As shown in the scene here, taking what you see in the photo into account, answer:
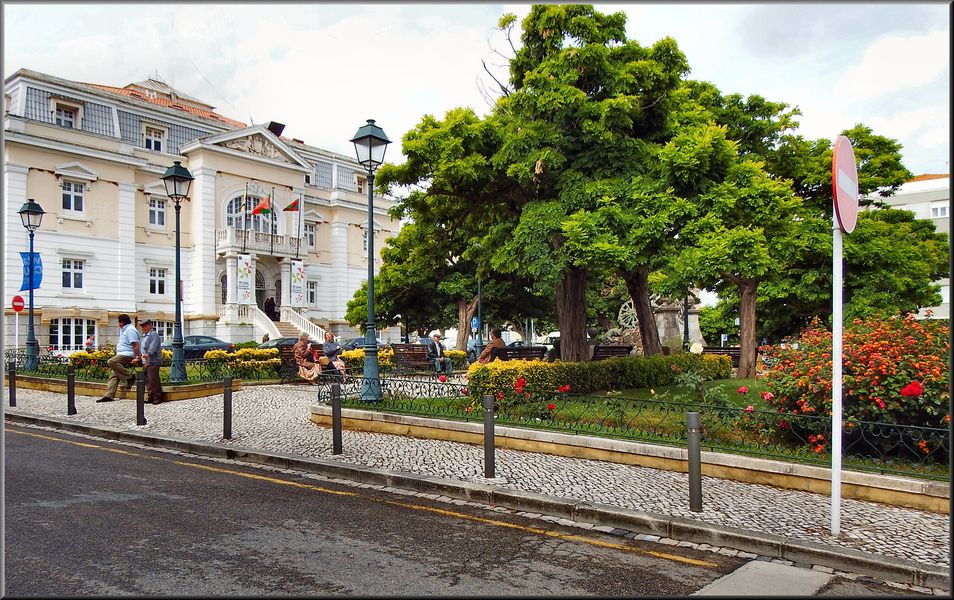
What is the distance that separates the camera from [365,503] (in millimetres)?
7488

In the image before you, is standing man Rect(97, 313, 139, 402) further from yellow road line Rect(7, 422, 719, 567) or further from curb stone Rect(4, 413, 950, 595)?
yellow road line Rect(7, 422, 719, 567)

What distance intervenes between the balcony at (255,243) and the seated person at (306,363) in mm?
21901

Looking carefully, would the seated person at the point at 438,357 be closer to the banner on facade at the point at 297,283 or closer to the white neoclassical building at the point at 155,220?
the white neoclassical building at the point at 155,220

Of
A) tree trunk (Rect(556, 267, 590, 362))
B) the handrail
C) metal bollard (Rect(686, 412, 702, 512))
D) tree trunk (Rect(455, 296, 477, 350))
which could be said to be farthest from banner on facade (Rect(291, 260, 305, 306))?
metal bollard (Rect(686, 412, 702, 512))

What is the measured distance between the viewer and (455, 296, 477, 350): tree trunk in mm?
32781

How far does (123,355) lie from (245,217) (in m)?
26.2

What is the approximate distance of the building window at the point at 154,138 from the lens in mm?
39156

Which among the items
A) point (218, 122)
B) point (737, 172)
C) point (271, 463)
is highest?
point (218, 122)

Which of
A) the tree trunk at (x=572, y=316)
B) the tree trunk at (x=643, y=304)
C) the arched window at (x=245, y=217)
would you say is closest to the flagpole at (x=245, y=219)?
the arched window at (x=245, y=217)

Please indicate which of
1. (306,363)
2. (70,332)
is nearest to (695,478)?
(306,363)

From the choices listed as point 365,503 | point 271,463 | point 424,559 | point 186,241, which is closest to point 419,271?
point 186,241

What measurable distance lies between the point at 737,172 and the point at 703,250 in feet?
7.38

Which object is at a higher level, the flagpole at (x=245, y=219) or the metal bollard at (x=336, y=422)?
the flagpole at (x=245, y=219)

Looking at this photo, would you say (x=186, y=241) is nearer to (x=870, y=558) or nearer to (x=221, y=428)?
(x=221, y=428)
